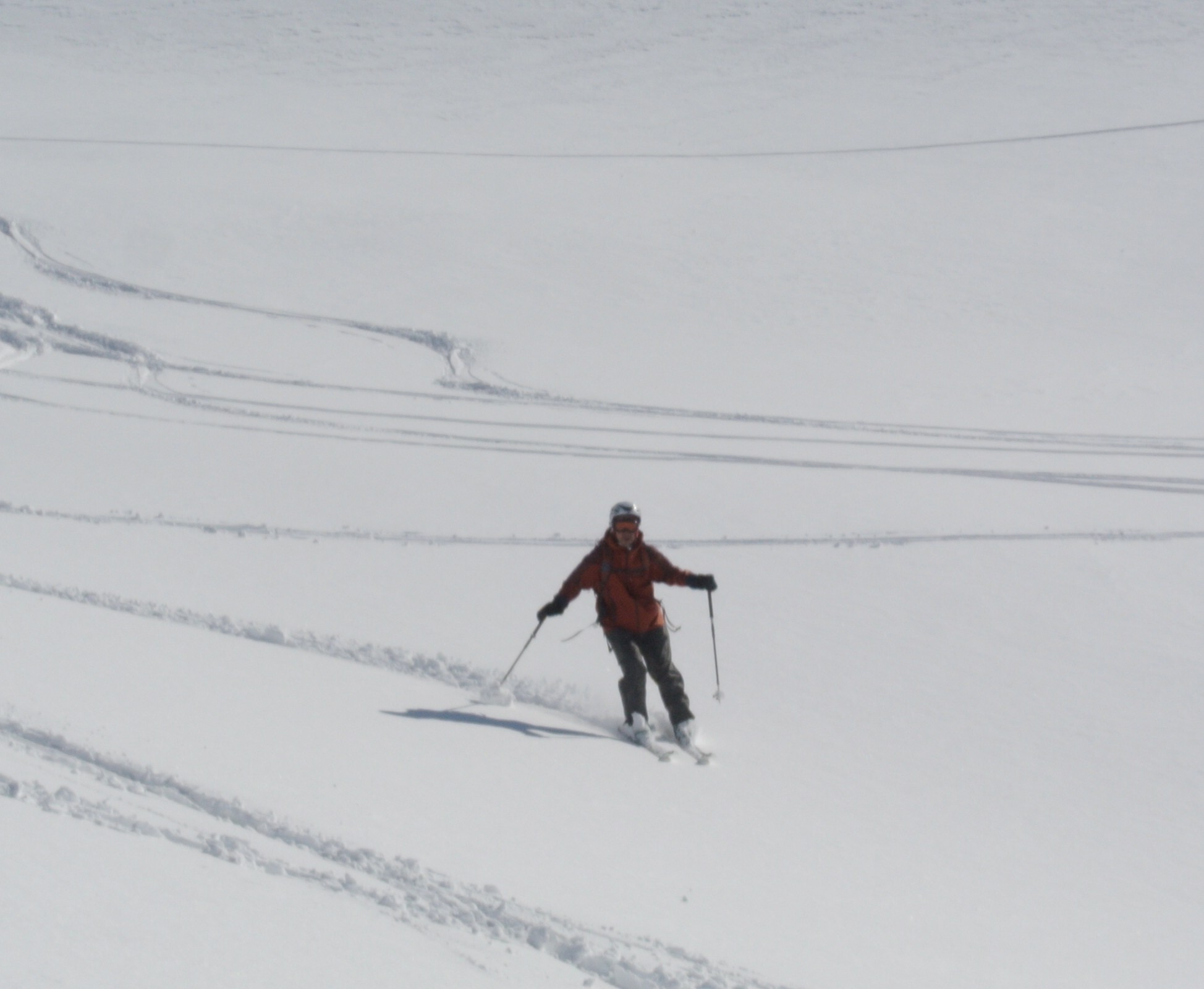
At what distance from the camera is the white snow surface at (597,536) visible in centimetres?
444

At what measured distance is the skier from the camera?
6.61m

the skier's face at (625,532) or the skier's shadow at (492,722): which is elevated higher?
the skier's face at (625,532)

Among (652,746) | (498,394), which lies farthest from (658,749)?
(498,394)

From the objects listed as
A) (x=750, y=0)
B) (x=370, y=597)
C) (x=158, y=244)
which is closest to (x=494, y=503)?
(x=370, y=597)

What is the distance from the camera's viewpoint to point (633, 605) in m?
6.68

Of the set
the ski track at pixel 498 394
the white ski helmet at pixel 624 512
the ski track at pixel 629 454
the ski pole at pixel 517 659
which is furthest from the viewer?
the ski track at pixel 498 394

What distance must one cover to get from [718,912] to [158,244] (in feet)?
55.0

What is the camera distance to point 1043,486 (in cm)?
1103

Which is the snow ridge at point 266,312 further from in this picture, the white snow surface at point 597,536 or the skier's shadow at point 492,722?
the skier's shadow at point 492,722

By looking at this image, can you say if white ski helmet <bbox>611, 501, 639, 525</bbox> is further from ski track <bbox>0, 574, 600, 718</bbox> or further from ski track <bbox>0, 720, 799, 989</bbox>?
ski track <bbox>0, 720, 799, 989</bbox>

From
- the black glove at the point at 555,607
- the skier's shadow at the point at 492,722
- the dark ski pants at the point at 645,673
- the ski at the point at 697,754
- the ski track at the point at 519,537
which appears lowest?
the ski at the point at 697,754

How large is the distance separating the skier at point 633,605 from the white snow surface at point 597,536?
0.35m

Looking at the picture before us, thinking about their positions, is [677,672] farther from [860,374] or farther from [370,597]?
[860,374]

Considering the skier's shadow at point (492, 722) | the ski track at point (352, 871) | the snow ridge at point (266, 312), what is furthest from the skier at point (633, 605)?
the snow ridge at point (266, 312)
